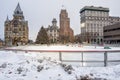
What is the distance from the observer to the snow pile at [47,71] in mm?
10383

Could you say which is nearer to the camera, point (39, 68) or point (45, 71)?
point (45, 71)

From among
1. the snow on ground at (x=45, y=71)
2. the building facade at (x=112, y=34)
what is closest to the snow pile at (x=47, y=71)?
the snow on ground at (x=45, y=71)

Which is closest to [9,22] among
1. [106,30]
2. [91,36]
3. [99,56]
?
[91,36]

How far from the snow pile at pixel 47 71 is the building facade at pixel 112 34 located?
371 ft

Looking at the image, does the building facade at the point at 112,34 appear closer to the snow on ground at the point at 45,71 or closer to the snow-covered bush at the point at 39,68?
the snow on ground at the point at 45,71

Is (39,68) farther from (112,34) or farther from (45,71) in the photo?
(112,34)

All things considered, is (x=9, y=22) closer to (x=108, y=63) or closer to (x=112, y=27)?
(x=112, y=27)

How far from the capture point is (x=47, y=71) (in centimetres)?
1105

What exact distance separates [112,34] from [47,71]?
406 feet

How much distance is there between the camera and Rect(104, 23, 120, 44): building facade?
401ft

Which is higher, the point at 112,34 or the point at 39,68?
the point at 112,34

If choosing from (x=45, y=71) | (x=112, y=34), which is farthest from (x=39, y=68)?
(x=112, y=34)

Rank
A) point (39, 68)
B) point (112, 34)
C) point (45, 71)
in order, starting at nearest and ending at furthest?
point (45, 71)
point (39, 68)
point (112, 34)

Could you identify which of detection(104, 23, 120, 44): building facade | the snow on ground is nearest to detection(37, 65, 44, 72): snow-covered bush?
the snow on ground
